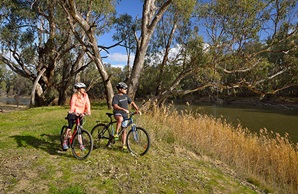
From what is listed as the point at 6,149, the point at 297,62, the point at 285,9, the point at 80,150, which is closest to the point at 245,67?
the point at 297,62

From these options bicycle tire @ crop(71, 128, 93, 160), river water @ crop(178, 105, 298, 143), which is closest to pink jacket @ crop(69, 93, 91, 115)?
bicycle tire @ crop(71, 128, 93, 160)

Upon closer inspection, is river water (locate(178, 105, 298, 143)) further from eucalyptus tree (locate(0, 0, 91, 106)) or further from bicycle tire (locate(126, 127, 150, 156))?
eucalyptus tree (locate(0, 0, 91, 106))

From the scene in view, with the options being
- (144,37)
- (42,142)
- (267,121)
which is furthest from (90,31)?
(267,121)

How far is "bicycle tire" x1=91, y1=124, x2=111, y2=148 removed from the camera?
18.2 feet

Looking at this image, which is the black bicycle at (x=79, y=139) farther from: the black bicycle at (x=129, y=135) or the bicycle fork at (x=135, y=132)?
the bicycle fork at (x=135, y=132)

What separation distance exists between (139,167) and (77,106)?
184 centimetres

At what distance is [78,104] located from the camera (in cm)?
496

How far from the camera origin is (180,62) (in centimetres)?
1598

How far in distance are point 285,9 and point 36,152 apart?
13.1m

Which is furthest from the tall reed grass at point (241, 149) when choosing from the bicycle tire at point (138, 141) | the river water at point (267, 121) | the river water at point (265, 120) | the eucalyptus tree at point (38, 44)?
the eucalyptus tree at point (38, 44)

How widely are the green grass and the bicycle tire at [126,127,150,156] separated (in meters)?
0.19

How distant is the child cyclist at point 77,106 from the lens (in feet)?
15.9

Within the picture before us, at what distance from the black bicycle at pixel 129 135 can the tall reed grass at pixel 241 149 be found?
3.84 feet

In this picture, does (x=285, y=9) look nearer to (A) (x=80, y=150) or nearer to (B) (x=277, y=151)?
(B) (x=277, y=151)
